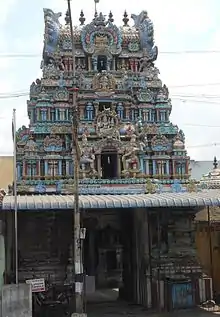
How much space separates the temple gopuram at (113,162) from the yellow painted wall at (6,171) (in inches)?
330

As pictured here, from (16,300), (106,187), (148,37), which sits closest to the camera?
(16,300)

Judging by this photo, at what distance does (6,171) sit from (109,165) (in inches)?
486

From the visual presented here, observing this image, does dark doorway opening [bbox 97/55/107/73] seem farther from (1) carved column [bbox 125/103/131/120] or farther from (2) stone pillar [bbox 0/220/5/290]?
(2) stone pillar [bbox 0/220/5/290]

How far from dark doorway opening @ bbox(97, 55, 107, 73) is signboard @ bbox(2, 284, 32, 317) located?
1273 cm

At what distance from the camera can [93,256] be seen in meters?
27.9

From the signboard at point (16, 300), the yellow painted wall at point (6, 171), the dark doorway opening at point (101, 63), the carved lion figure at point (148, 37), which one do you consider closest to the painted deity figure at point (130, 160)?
the dark doorway opening at point (101, 63)

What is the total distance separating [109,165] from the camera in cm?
2267

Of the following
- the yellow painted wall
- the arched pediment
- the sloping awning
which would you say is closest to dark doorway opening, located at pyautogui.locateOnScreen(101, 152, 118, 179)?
the arched pediment

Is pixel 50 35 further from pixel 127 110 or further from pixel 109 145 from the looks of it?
pixel 109 145

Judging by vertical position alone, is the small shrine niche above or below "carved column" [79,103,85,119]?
below

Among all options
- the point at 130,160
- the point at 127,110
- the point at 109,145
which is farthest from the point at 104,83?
the point at 130,160

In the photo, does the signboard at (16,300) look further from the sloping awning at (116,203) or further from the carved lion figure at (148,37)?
the carved lion figure at (148,37)

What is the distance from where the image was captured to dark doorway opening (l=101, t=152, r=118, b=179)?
2206 centimetres

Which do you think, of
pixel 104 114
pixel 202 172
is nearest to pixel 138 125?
pixel 104 114
